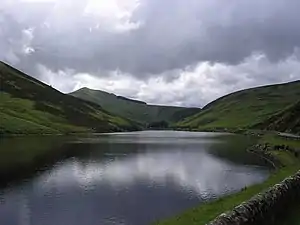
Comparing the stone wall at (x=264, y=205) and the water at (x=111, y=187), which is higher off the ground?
the stone wall at (x=264, y=205)

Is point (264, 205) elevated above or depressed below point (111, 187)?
above

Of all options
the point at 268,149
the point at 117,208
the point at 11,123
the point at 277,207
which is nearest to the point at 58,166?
the point at 117,208

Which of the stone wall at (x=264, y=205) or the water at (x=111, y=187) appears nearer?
the stone wall at (x=264, y=205)

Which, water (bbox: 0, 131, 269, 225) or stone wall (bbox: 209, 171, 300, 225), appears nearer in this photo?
stone wall (bbox: 209, 171, 300, 225)

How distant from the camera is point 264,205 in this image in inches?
866

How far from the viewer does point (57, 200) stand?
46.9m

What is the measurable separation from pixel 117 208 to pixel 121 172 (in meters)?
27.3

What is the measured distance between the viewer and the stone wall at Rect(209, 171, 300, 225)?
17.7 meters

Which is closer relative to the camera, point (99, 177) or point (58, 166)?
point (99, 177)

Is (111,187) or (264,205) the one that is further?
(111,187)

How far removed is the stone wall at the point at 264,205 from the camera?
696 inches

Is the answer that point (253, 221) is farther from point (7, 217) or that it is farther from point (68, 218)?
point (7, 217)

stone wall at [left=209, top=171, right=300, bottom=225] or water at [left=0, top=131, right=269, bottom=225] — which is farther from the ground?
stone wall at [left=209, top=171, right=300, bottom=225]

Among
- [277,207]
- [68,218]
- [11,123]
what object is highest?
[11,123]
